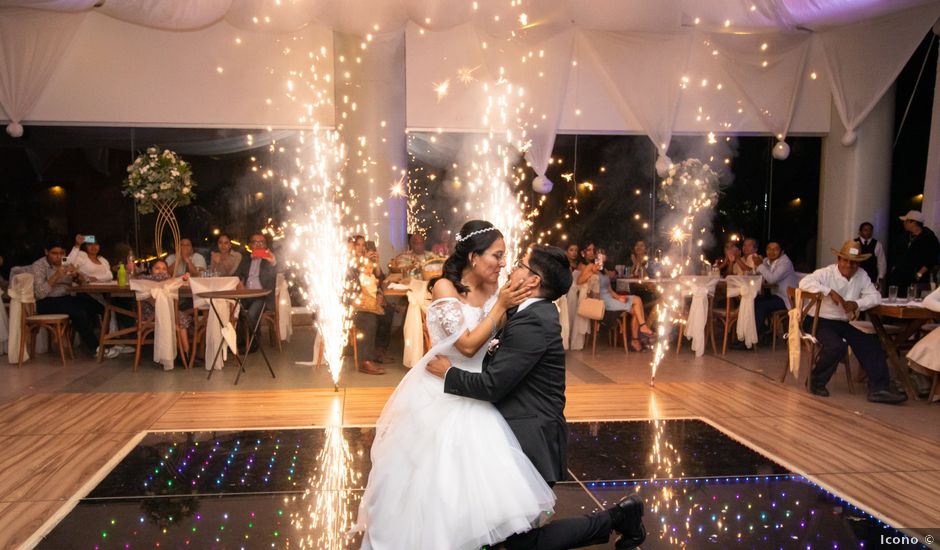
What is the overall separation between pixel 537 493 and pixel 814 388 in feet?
14.5

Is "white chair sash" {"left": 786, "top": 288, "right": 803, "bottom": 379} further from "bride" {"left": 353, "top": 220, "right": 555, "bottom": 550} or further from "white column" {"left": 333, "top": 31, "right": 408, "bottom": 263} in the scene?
"white column" {"left": 333, "top": 31, "right": 408, "bottom": 263}

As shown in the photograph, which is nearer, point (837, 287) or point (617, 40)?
point (837, 287)

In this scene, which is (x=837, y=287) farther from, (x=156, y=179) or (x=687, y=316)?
(x=156, y=179)

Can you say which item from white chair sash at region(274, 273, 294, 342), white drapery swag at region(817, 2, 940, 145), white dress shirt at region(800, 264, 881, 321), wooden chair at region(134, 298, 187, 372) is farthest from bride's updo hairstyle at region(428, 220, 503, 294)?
white drapery swag at region(817, 2, 940, 145)

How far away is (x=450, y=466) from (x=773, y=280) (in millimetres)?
7145

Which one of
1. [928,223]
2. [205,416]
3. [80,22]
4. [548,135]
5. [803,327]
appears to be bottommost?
[205,416]

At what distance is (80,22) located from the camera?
8.56m

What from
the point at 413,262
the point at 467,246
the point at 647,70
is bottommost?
the point at 413,262

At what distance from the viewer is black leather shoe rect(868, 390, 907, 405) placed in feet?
18.4

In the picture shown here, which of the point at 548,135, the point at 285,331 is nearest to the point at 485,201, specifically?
the point at 548,135

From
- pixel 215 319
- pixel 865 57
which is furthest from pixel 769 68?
pixel 215 319

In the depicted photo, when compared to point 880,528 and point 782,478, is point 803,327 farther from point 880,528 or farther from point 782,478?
point 880,528

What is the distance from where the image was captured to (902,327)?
6234 millimetres

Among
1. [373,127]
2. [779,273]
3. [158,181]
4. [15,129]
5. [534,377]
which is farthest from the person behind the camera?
[373,127]
